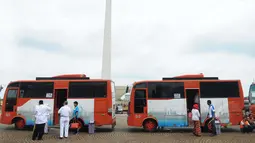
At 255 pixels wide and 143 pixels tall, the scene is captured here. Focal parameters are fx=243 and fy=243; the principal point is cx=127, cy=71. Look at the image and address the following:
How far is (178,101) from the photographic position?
39.1 feet

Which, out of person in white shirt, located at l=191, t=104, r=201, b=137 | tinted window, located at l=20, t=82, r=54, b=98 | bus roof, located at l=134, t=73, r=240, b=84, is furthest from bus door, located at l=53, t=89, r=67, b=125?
person in white shirt, located at l=191, t=104, r=201, b=137

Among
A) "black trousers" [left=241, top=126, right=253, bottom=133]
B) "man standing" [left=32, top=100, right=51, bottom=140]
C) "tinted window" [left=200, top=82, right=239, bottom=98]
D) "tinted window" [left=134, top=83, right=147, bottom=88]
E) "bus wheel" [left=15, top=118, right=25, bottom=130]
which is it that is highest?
"tinted window" [left=134, top=83, right=147, bottom=88]

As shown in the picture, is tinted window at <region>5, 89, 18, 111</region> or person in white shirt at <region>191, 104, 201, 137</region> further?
tinted window at <region>5, 89, 18, 111</region>

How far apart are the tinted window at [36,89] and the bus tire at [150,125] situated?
4.99m

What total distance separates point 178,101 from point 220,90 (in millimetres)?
2122

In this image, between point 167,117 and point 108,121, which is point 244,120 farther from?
point 108,121

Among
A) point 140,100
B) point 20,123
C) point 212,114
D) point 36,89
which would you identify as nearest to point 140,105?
point 140,100

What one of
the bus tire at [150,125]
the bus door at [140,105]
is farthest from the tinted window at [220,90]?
the bus door at [140,105]

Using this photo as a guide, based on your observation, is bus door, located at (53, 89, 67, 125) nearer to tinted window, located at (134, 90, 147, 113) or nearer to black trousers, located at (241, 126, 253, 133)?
tinted window, located at (134, 90, 147, 113)

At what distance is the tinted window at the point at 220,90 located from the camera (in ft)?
38.9

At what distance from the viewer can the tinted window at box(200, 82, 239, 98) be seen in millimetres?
11852

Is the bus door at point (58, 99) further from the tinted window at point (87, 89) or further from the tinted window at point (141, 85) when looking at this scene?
the tinted window at point (141, 85)

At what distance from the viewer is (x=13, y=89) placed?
12.6 metres

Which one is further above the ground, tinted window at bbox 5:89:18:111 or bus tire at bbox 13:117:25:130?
tinted window at bbox 5:89:18:111
